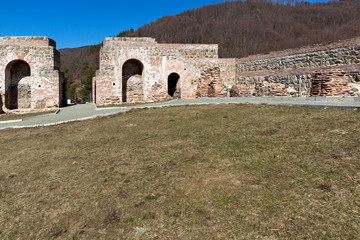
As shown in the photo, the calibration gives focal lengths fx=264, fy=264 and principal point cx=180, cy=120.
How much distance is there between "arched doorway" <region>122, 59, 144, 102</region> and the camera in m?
20.4

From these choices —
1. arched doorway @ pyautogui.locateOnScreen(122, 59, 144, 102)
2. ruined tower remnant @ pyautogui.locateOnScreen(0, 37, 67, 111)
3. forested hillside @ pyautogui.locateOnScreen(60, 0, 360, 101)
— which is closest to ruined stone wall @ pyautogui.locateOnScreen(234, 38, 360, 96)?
arched doorway @ pyautogui.locateOnScreen(122, 59, 144, 102)

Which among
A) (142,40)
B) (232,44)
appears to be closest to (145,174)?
(142,40)

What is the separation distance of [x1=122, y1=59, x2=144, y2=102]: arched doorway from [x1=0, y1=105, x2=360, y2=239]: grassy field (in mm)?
13502

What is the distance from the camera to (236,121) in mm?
7883

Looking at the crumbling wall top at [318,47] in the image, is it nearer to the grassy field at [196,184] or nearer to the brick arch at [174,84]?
the brick arch at [174,84]

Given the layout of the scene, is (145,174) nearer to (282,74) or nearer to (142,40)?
(282,74)

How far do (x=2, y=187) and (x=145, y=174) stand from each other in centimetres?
252

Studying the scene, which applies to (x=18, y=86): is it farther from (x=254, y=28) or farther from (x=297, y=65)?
(x=254, y=28)

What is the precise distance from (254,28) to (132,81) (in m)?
67.5

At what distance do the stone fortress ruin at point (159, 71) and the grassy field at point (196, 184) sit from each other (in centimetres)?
936

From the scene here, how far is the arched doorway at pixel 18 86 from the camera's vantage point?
1853cm

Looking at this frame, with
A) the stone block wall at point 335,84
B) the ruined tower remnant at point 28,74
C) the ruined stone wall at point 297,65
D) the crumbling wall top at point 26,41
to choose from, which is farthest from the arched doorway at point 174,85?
the stone block wall at point 335,84

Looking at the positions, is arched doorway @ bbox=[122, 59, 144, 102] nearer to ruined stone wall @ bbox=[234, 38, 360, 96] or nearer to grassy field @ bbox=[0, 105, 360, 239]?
ruined stone wall @ bbox=[234, 38, 360, 96]

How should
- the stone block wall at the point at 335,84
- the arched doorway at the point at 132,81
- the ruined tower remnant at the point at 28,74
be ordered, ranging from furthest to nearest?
the arched doorway at the point at 132,81
the ruined tower remnant at the point at 28,74
the stone block wall at the point at 335,84
